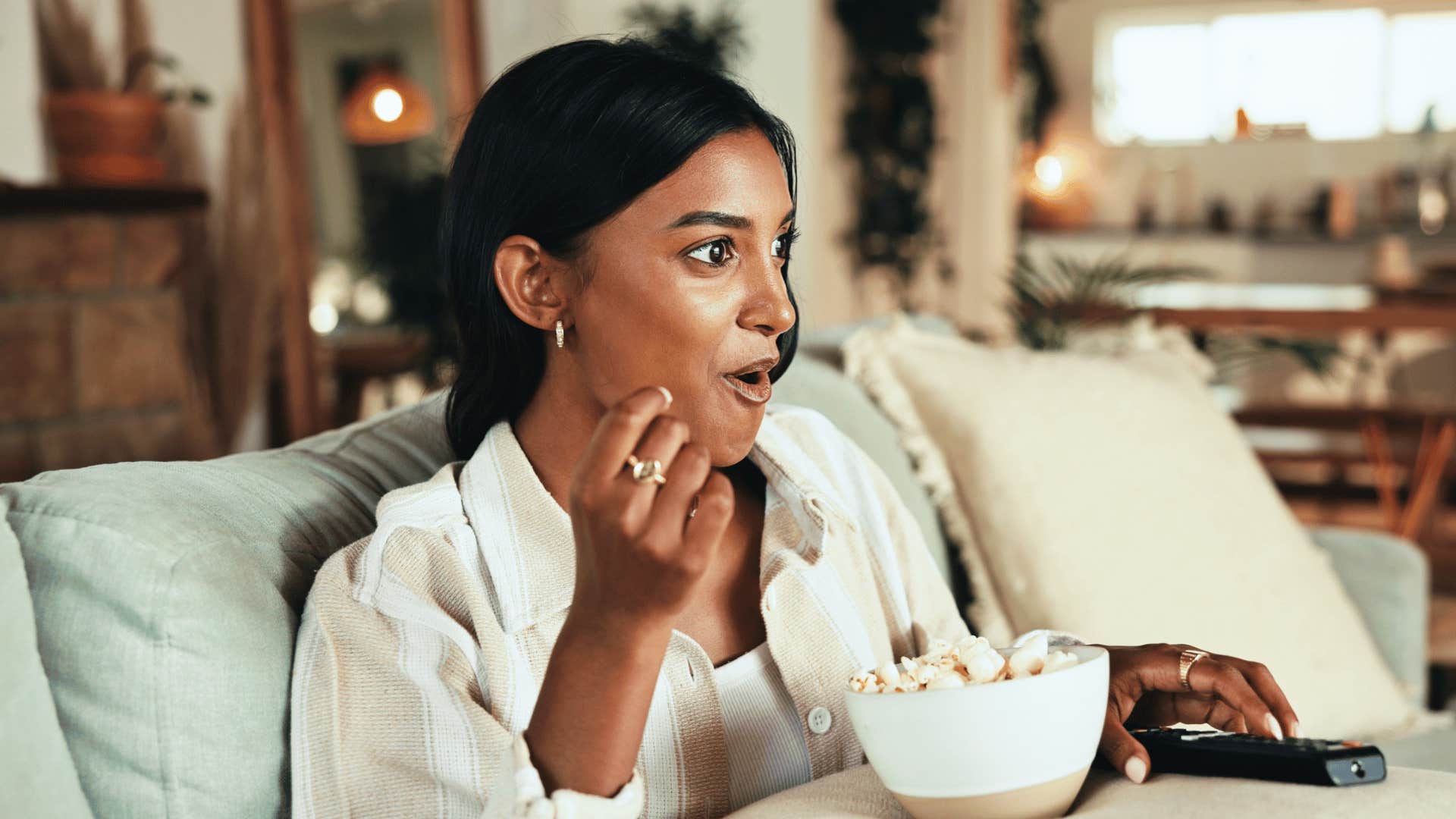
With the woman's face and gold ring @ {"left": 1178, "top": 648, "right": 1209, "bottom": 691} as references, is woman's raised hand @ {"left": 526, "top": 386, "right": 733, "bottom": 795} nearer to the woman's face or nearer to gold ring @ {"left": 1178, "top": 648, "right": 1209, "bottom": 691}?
the woman's face

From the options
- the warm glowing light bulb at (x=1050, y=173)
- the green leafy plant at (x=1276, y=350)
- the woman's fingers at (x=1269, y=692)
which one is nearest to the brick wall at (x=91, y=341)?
the green leafy plant at (x=1276, y=350)

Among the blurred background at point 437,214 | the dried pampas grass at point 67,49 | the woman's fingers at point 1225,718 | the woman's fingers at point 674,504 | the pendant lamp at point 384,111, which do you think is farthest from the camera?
the pendant lamp at point 384,111

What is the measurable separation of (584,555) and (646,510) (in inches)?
2.3

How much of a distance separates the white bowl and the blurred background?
89cm

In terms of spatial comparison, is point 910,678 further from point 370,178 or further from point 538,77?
point 370,178

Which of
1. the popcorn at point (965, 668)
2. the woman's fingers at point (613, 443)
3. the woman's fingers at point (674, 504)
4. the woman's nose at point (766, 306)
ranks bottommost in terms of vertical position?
the popcorn at point (965, 668)

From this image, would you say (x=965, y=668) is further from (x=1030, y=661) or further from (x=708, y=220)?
(x=708, y=220)

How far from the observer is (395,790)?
85 cm

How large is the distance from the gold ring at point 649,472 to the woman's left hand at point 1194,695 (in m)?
0.38

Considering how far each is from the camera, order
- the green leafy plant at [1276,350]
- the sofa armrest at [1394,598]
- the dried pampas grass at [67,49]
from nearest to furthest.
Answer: the sofa armrest at [1394,598] < the green leafy plant at [1276,350] < the dried pampas grass at [67,49]

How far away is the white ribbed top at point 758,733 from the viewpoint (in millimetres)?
1026

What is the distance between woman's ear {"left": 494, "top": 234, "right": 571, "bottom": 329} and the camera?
1005 millimetres

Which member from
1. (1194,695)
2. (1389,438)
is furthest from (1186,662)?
(1389,438)

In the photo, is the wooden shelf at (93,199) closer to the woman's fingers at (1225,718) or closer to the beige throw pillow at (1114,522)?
the beige throw pillow at (1114,522)
